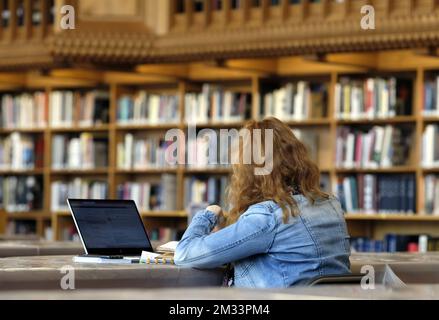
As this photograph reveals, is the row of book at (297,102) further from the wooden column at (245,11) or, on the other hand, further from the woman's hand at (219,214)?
the woman's hand at (219,214)

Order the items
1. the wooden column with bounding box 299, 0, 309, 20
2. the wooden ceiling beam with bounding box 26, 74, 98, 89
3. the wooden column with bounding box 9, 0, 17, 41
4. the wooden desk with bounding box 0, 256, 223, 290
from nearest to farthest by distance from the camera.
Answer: the wooden desk with bounding box 0, 256, 223, 290 → the wooden column with bounding box 299, 0, 309, 20 → the wooden column with bounding box 9, 0, 17, 41 → the wooden ceiling beam with bounding box 26, 74, 98, 89

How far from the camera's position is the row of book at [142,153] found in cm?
897

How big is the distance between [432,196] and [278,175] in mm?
4592

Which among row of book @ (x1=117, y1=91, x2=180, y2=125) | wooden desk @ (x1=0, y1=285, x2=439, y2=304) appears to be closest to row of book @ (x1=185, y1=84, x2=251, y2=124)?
row of book @ (x1=117, y1=91, x2=180, y2=125)

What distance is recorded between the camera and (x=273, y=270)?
10.6 ft

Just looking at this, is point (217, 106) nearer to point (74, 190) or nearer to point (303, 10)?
point (303, 10)

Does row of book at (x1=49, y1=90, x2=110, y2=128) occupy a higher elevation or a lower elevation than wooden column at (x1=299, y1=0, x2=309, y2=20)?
lower

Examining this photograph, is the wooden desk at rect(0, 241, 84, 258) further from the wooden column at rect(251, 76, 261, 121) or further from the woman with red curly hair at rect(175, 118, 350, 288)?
the wooden column at rect(251, 76, 261, 121)

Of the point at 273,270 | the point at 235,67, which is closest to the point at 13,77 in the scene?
the point at 235,67

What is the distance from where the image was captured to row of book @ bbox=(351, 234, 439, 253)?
762 cm

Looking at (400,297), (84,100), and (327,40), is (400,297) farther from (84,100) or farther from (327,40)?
(84,100)

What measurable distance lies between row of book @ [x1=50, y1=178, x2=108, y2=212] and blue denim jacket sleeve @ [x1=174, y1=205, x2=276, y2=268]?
244 inches

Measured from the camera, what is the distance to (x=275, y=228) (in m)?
3.17

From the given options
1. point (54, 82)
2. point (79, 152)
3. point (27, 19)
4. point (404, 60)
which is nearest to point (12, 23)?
point (27, 19)
